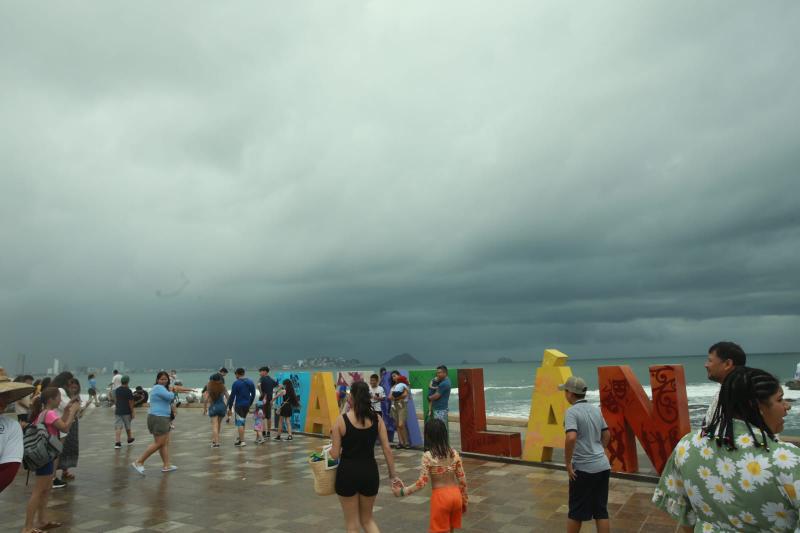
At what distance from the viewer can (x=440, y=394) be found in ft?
35.0

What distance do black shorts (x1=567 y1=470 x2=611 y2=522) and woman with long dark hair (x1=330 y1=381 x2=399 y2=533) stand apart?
1683 millimetres

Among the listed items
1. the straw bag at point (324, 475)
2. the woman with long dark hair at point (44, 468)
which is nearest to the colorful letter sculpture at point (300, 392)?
the woman with long dark hair at point (44, 468)

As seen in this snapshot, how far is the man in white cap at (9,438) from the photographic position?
402cm

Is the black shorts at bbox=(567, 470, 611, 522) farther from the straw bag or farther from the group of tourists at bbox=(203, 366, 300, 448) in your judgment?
the group of tourists at bbox=(203, 366, 300, 448)

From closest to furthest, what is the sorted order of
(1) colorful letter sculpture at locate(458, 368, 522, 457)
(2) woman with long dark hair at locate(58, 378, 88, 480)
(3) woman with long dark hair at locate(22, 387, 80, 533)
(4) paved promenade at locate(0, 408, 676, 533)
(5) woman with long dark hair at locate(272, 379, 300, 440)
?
(3) woman with long dark hair at locate(22, 387, 80, 533), (4) paved promenade at locate(0, 408, 676, 533), (2) woman with long dark hair at locate(58, 378, 88, 480), (1) colorful letter sculpture at locate(458, 368, 522, 457), (5) woman with long dark hair at locate(272, 379, 300, 440)

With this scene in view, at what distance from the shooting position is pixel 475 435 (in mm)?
10648

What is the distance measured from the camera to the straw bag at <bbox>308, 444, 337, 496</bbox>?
185 inches

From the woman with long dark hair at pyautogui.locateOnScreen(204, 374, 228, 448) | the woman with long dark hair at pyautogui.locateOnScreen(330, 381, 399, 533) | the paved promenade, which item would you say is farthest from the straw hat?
the woman with long dark hair at pyautogui.locateOnScreen(204, 374, 228, 448)

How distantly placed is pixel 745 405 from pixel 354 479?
3.31 m

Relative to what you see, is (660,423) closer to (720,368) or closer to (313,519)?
(720,368)

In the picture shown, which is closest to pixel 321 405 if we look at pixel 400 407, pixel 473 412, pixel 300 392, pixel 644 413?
pixel 300 392

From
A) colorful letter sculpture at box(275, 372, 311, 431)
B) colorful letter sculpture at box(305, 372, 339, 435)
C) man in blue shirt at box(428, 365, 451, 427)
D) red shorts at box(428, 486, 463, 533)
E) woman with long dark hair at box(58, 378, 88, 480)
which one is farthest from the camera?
colorful letter sculpture at box(275, 372, 311, 431)

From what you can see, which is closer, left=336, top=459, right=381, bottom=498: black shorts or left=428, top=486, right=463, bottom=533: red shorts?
left=428, top=486, right=463, bottom=533: red shorts

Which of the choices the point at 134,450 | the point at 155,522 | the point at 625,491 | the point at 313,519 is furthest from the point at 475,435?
the point at 134,450
